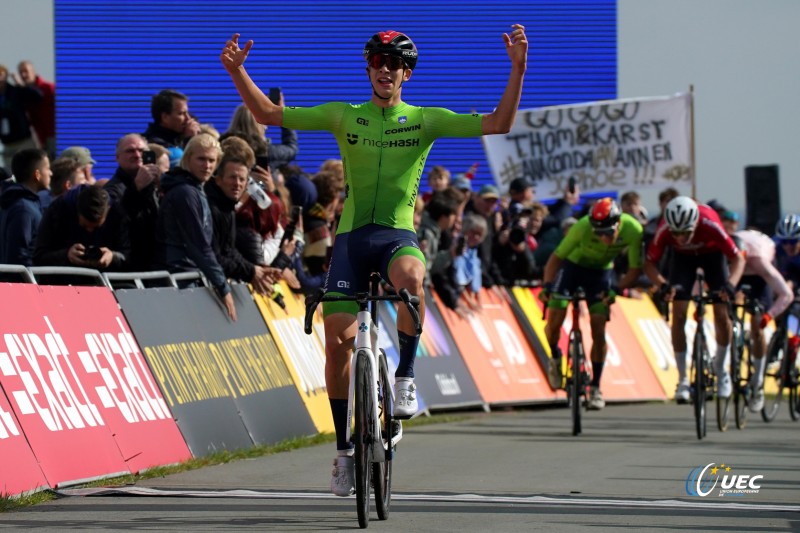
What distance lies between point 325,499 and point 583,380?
6.21 metres

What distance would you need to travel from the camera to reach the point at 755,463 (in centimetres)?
1227

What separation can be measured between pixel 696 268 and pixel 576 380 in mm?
1777

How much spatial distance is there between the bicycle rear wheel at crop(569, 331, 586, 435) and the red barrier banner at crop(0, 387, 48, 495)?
687cm

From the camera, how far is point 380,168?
9031mm

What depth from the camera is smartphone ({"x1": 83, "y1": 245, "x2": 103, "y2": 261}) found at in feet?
37.8

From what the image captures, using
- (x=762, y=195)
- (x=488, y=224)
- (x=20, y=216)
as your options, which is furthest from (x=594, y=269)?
(x=762, y=195)

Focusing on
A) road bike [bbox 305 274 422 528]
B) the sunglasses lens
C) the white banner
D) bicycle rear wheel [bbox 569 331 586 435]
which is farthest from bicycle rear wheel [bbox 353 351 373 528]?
the white banner

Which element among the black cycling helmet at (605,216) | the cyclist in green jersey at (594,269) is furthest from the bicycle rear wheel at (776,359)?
the black cycling helmet at (605,216)

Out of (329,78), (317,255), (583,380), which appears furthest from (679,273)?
(329,78)

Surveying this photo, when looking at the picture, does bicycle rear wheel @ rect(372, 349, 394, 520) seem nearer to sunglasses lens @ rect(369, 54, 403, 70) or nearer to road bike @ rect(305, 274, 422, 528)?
road bike @ rect(305, 274, 422, 528)

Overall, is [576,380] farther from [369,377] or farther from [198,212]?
[369,377]

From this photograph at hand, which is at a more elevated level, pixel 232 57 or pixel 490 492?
pixel 232 57

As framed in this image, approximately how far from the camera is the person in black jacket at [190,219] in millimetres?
12602

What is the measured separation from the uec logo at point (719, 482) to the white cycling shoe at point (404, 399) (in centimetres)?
222
